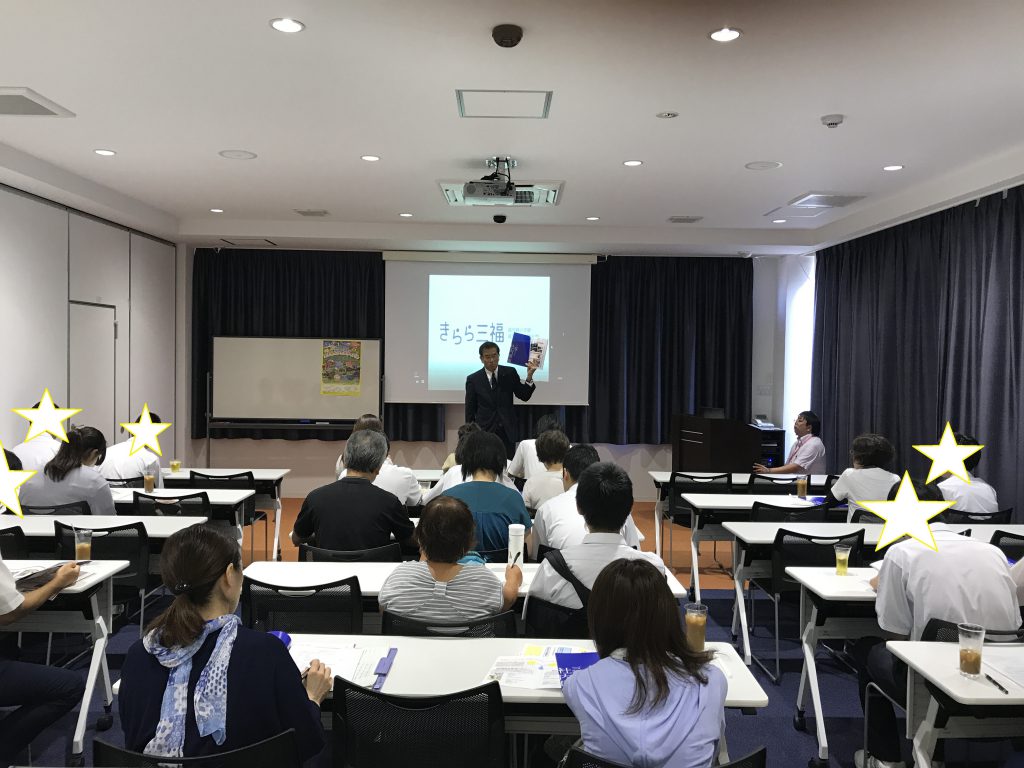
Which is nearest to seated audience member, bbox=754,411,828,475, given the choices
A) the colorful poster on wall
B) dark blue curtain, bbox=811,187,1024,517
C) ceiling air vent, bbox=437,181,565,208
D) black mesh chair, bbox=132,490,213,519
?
dark blue curtain, bbox=811,187,1024,517

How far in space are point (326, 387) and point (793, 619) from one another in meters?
5.84

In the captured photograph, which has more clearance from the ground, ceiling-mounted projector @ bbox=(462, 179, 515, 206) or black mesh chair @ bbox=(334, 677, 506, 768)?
ceiling-mounted projector @ bbox=(462, 179, 515, 206)

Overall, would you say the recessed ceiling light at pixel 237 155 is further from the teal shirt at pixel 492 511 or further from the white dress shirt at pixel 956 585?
the white dress shirt at pixel 956 585

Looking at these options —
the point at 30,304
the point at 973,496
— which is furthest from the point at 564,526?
the point at 30,304

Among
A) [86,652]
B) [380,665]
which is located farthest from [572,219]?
[380,665]

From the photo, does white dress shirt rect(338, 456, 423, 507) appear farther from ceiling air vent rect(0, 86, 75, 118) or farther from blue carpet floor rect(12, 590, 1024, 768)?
ceiling air vent rect(0, 86, 75, 118)

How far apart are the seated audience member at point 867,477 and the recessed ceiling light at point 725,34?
9.19 feet

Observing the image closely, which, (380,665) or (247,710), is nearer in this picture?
(247,710)

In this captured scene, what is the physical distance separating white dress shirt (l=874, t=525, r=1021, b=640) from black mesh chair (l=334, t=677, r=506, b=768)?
1653 mm

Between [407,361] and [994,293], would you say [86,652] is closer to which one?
[407,361]

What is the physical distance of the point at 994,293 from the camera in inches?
222

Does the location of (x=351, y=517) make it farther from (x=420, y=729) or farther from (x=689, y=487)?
(x=689, y=487)

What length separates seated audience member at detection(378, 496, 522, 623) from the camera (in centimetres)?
268

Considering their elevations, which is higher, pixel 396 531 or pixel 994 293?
pixel 994 293
